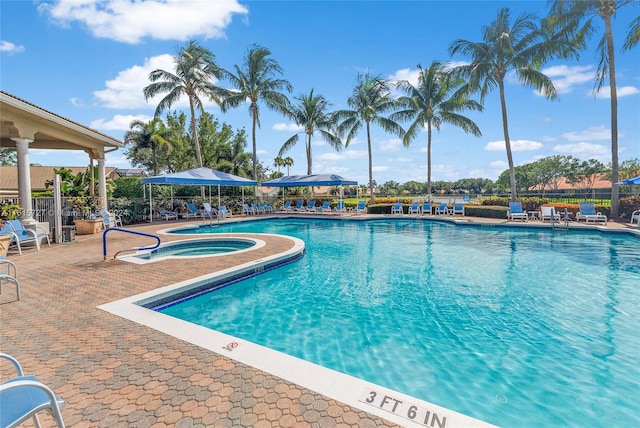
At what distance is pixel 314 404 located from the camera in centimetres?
245

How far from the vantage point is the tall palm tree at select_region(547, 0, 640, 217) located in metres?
15.7

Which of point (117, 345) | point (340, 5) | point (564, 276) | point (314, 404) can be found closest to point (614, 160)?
point (564, 276)

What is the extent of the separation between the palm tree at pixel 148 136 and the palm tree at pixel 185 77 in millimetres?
10234

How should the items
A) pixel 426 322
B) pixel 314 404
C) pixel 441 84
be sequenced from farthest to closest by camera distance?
pixel 441 84
pixel 426 322
pixel 314 404

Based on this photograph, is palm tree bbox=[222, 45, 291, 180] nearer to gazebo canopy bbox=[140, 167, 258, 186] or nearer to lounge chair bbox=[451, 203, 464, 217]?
gazebo canopy bbox=[140, 167, 258, 186]

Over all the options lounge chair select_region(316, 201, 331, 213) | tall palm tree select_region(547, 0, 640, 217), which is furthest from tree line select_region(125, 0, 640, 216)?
lounge chair select_region(316, 201, 331, 213)

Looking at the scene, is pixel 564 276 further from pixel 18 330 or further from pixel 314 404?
pixel 18 330

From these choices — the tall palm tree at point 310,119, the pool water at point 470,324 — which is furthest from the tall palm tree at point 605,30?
the tall palm tree at point 310,119

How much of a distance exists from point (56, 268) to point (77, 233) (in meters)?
6.93

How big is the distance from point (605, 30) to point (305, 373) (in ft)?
74.4

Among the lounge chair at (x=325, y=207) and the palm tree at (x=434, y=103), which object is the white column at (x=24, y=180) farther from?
the palm tree at (x=434, y=103)

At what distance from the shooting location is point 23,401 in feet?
5.44

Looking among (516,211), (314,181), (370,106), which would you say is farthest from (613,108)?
(314,181)

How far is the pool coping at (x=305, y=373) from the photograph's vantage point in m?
2.36
